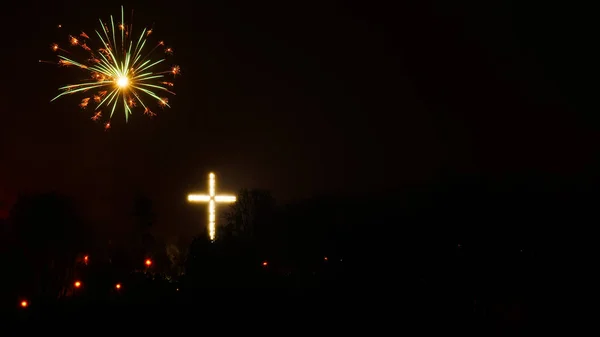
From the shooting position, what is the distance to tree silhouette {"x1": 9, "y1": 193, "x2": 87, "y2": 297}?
34.2 m

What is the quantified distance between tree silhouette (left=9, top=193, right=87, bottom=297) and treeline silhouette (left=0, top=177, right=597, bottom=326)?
0.20 ft

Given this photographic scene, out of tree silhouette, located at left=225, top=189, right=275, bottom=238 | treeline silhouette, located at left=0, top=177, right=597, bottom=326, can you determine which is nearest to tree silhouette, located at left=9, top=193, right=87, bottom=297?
treeline silhouette, located at left=0, top=177, right=597, bottom=326

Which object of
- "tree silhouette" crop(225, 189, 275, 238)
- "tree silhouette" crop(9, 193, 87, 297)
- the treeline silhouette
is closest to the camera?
the treeline silhouette

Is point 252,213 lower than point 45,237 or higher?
higher

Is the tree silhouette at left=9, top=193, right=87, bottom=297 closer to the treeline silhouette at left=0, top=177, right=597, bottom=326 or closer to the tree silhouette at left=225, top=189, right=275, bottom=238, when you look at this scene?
the treeline silhouette at left=0, top=177, right=597, bottom=326

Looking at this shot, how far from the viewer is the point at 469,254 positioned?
24.5 metres

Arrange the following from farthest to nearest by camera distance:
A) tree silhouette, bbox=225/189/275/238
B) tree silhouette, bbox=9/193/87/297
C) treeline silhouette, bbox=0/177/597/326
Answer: tree silhouette, bbox=225/189/275/238 → tree silhouette, bbox=9/193/87/297 → treeline silhouette, bbox=0/177/597/326

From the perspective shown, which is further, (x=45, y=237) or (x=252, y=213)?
(x=252, y=213)

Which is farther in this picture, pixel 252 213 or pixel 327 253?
pixel 252 213

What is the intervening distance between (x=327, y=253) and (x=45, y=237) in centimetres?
1730

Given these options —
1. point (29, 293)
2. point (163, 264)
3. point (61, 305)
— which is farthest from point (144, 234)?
point (61, 305)

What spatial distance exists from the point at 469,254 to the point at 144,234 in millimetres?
27902

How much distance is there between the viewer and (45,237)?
34.9 metres

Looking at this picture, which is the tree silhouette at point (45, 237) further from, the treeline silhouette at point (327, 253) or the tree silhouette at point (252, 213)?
the tree silhouette at point (252, 213)
